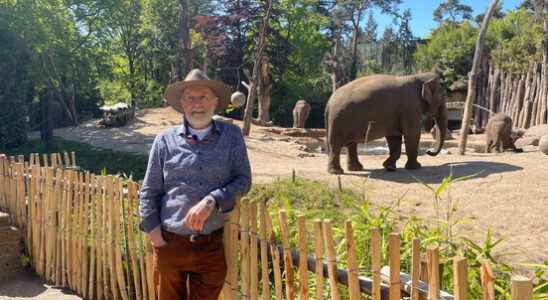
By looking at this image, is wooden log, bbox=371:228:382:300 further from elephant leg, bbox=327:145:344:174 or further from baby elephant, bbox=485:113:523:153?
baby elephant, bbox=485:113:523:153

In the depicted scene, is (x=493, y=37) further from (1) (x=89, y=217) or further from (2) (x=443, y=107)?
(1) (x=89, y=217)

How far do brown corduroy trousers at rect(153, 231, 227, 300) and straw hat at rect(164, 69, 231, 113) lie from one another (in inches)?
30.1

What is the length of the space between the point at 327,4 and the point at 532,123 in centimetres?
1531

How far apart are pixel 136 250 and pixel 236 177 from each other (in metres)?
1.71

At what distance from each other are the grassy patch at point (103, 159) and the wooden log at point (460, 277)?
8.90 metres

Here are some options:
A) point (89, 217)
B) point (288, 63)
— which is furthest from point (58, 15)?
point (89, 217)

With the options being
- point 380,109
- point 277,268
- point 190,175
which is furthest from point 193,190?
point 380,109

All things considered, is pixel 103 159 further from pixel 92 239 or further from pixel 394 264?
pixel 394 264

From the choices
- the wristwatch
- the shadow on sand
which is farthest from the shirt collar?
the shadow on sand

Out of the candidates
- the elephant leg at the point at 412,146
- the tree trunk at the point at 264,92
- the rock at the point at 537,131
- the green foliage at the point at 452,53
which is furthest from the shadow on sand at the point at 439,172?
the green foliage at the point at 452,53

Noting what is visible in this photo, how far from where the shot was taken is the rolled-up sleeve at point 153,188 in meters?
2.61

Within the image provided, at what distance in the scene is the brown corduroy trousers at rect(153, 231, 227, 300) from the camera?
2.58 meters

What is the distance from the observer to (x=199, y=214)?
2.41m

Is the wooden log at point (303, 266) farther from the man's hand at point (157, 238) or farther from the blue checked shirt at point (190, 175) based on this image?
the man's hand at point (157, 238)
